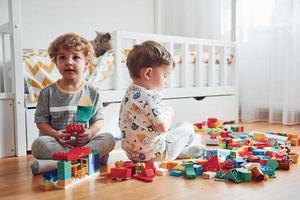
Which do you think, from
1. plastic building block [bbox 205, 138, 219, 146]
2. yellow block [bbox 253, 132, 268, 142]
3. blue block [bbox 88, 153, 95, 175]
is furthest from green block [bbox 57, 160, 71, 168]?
yellow block [bbox 253, 132, 268, 142]

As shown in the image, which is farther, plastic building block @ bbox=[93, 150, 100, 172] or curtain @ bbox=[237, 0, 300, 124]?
curtain @ bbox=[237, 0, 300, 124]

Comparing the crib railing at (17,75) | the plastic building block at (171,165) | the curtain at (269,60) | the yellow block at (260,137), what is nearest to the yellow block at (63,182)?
the plastic building block at (171,165)

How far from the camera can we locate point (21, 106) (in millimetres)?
1550

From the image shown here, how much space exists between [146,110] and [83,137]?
25cm

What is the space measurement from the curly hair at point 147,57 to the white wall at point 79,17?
132 centimetres

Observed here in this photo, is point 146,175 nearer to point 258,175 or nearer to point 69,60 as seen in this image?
point 258,175

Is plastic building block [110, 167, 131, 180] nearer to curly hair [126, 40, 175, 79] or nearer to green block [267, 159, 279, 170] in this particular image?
curly hair [126, 40, 175, 79]

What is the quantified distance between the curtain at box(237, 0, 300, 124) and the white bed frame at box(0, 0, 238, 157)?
12cm

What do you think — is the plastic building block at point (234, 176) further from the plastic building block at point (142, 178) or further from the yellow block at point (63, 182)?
the yellow block at point (63, 182)

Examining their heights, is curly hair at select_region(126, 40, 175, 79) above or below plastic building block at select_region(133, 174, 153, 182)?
above

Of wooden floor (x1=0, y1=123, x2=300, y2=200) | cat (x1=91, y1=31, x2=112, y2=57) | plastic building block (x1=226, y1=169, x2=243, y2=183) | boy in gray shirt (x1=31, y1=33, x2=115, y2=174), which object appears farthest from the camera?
cat (x1=91, y1=31, x2=112, y2=57)

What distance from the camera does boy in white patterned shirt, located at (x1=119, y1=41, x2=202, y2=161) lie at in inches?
48.5

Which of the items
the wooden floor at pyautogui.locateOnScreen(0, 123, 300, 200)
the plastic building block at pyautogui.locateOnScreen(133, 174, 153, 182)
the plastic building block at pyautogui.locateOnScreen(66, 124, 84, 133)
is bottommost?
the wooden floor at pyautogui.locateOnScreen(0, 123, 300, 200)

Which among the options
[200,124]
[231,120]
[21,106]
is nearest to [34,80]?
[21,106]
